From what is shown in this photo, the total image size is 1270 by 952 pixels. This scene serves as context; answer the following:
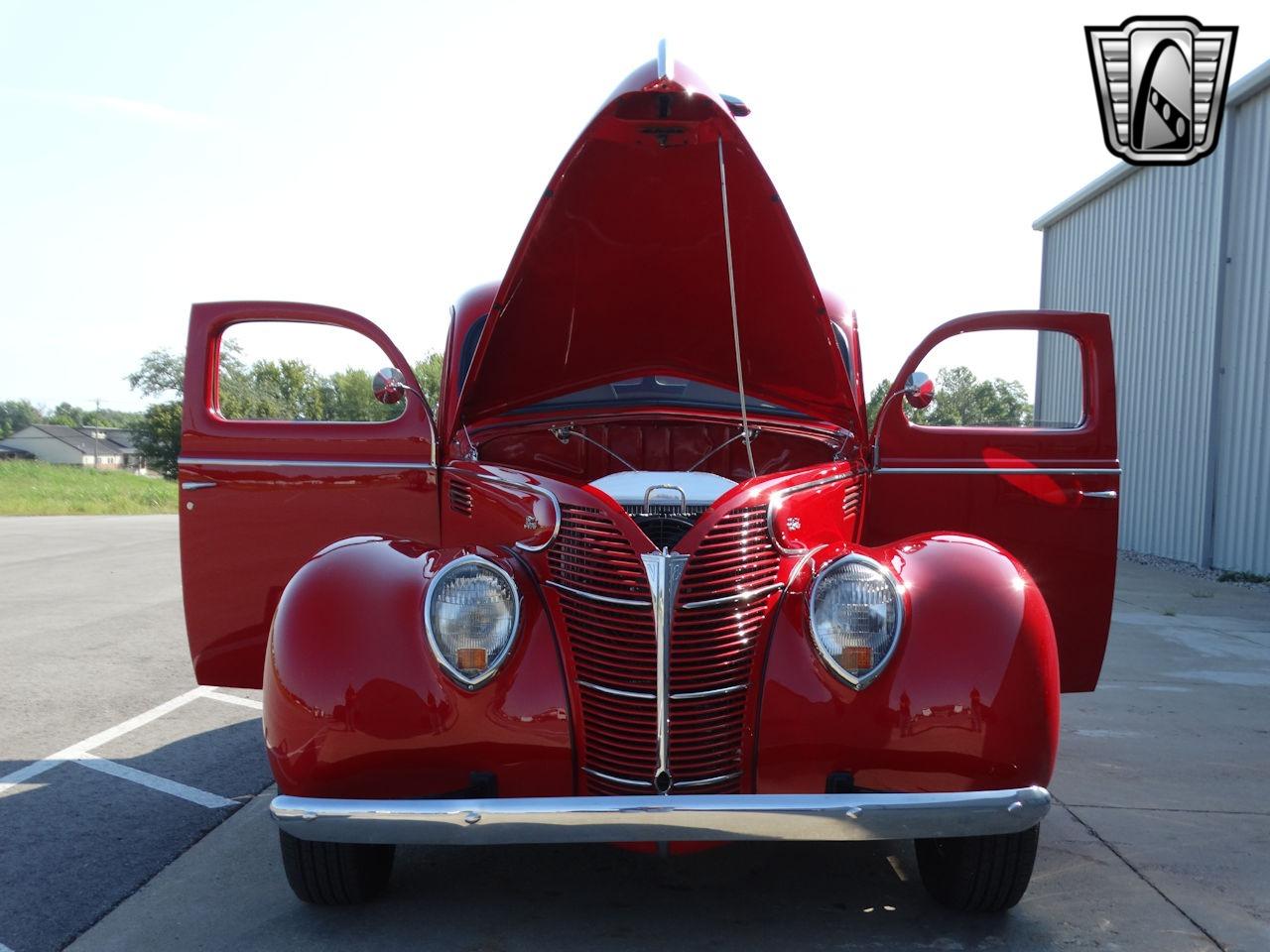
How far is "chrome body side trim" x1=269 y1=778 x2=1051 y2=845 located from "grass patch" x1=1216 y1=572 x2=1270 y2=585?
1025 cm

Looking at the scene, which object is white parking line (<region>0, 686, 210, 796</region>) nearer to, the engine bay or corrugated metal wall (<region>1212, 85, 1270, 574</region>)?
the engine bay

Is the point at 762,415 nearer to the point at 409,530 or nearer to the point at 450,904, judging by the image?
the point at 409,530

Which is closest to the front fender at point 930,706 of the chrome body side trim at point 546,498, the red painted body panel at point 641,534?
the red painted body panel at point 641,534

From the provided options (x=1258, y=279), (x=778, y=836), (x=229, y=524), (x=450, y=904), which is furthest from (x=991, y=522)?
(x=1258, y=279)

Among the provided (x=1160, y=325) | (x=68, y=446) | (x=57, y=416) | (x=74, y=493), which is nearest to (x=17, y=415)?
(x=57, y=416)

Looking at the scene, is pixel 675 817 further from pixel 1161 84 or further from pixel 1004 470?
pixel 1161 84

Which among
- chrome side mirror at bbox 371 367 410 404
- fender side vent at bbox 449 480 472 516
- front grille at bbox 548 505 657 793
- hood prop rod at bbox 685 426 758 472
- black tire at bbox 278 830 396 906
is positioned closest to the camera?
front grille at bbox 548 505 657 793

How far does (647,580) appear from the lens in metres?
2.71

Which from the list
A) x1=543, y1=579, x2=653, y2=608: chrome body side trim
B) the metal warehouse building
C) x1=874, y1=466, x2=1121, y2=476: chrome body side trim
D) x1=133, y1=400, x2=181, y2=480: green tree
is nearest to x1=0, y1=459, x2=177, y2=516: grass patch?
x1=133, y1=400, x2=181, y2=480: green tree

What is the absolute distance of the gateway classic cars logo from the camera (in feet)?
31.3

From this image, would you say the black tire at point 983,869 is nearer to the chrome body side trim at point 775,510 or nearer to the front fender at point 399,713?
the chrome body side trim at point 775,510

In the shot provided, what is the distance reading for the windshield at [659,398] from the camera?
4.06 metres

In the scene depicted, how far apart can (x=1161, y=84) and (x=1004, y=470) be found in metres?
8.74

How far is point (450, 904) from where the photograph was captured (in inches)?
117
